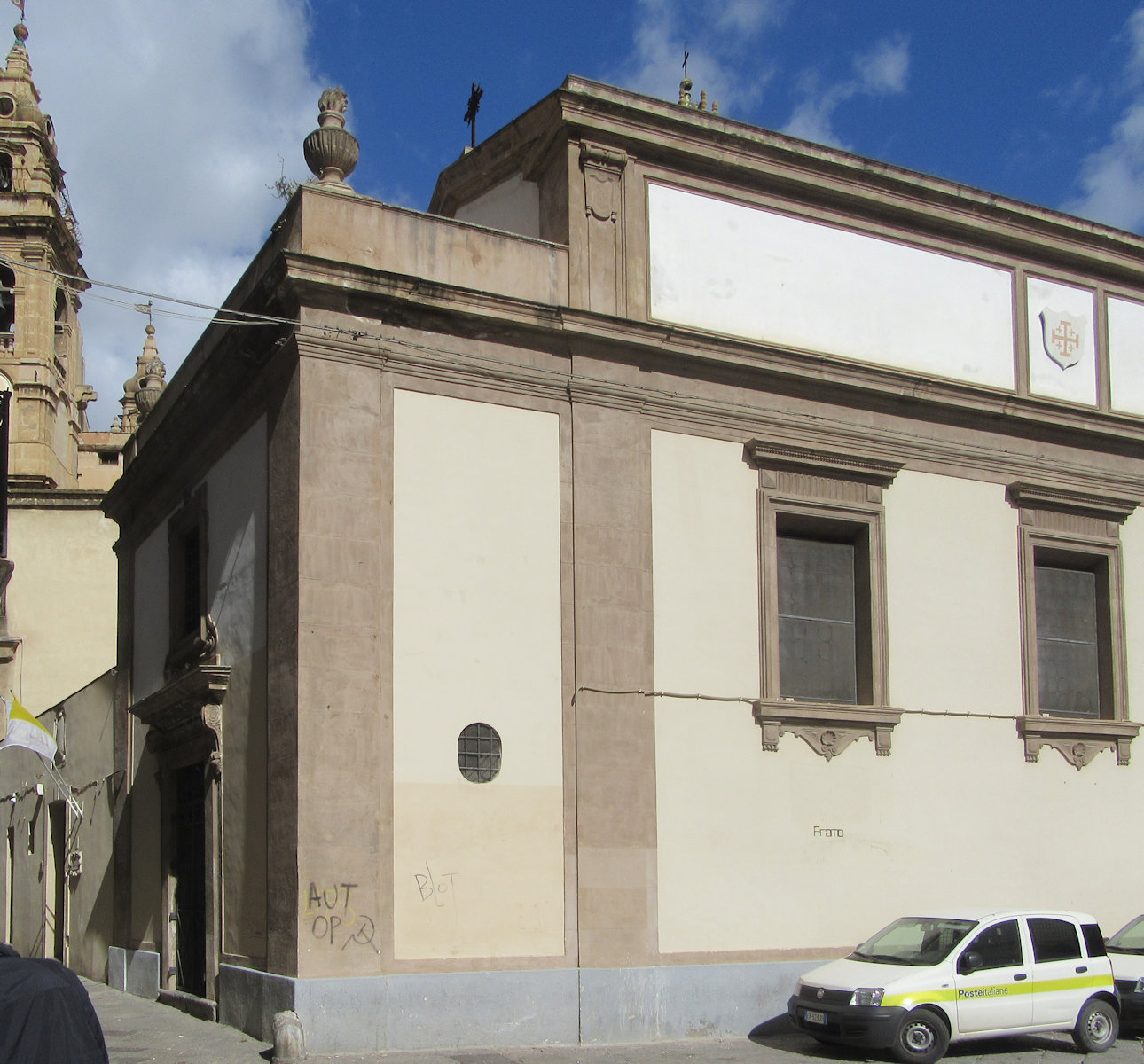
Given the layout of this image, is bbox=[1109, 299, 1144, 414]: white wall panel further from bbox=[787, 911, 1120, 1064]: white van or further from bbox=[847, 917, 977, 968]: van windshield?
bbox=[847, 917, 977, 968]: van windshield

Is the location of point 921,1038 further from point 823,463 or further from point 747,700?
point 823,463

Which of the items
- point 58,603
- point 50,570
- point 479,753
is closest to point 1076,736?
point 479,753

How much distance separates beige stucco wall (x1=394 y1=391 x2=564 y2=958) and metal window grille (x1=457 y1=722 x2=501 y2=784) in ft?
0.23

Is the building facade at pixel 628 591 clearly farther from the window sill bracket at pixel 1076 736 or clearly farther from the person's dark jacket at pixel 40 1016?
the person's dark jacket at pixel 40 1016

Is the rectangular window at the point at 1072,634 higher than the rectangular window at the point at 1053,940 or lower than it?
higher

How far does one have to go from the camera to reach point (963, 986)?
12.9 metres

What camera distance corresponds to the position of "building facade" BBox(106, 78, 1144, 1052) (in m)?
13.4

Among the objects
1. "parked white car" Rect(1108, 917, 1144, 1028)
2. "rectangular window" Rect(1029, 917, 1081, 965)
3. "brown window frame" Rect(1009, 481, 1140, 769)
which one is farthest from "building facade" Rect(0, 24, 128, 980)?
"parked white car" Rect(1108, 917, 1144, 1028)

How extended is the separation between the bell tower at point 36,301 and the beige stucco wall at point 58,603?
37.6 ft

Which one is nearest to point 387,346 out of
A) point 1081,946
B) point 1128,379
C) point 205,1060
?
point 205,1060

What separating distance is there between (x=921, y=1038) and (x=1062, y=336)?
9988 mm

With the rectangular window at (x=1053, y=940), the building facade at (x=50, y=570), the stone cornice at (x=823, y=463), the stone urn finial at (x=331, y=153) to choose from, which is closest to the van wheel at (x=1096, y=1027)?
the rectangular window at (x=1053, y=940)

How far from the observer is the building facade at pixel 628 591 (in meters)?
13.4

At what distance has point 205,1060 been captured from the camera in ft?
40.1
